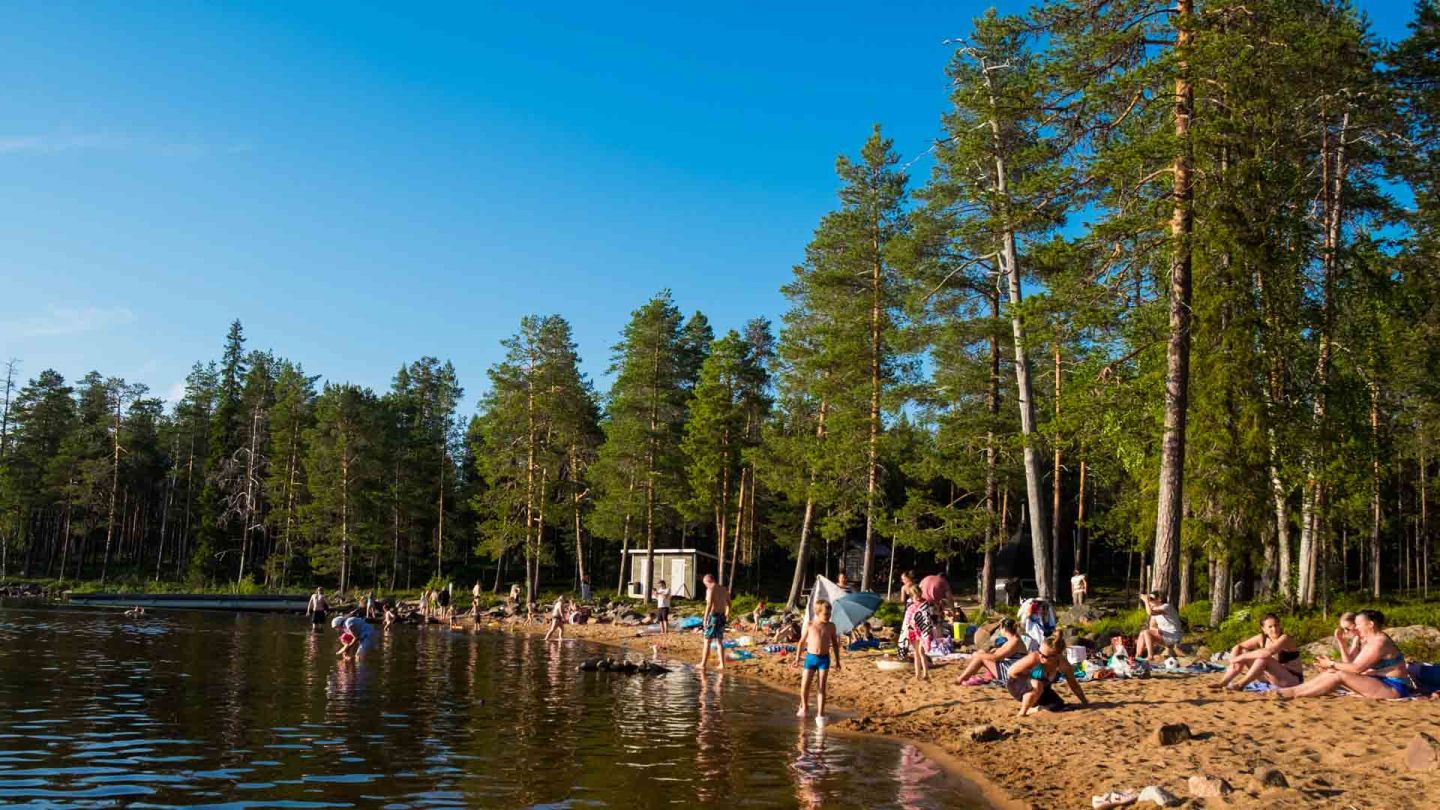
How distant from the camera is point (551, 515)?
46.0 m

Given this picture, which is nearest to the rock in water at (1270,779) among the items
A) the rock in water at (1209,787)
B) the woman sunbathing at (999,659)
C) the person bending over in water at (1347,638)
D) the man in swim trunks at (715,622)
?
the rock in water at (1209,787)

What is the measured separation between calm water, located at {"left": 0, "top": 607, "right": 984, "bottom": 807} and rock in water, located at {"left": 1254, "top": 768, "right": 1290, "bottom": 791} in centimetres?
240

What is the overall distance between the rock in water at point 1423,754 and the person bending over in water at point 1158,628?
25.2 feet

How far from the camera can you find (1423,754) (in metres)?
7.96

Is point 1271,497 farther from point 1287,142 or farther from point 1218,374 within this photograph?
point 1287,142

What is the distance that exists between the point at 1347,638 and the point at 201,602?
5124 cm

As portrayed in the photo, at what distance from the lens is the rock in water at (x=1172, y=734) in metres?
9.98

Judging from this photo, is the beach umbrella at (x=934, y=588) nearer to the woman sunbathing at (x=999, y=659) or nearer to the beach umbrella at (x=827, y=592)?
the beach umbrella at (x=827, y=592)

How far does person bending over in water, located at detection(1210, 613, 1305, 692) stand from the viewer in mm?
12180

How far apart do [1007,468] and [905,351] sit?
15.5 ft

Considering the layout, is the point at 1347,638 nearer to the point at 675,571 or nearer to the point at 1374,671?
the point at 1374,671

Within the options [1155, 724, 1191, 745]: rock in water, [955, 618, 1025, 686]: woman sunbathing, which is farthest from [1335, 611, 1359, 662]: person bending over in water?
[955, 618, 1025, 686]: woman sunbathing

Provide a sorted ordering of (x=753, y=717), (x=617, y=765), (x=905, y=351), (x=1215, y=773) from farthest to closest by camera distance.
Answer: (x=905, y=351) → (x=753, y=717) → (x=617, y=765) → (x=1215, y=773)

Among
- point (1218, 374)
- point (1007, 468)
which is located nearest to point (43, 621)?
point (1007, 468)
